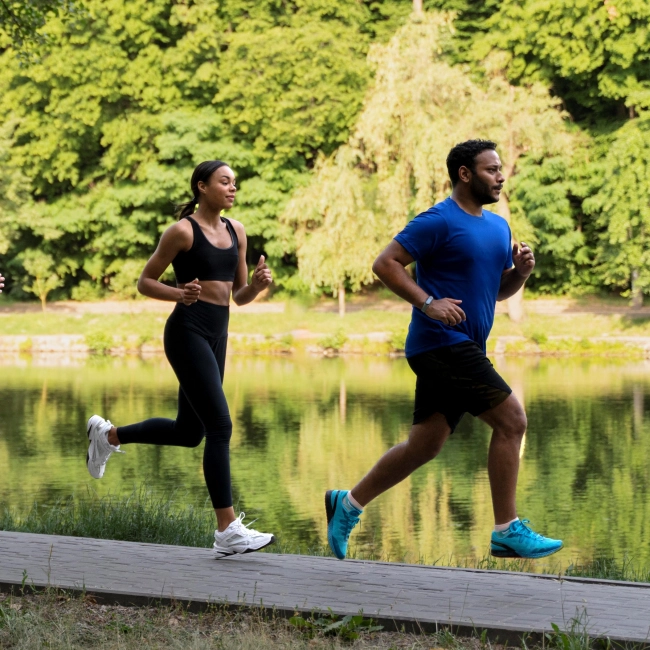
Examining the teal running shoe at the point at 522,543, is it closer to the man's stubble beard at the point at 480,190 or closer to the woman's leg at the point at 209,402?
the woman's leg at the point at 209,402

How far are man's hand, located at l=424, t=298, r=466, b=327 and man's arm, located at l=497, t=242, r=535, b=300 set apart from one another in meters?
0.41

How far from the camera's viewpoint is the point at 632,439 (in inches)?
642

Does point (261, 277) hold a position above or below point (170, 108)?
below

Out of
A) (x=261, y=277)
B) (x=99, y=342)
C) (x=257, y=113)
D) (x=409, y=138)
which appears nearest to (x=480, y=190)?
(x=261, y=277)

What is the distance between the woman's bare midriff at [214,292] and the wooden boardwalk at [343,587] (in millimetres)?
1223

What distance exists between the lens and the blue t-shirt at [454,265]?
5340 millimetres

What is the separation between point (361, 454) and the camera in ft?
49.6

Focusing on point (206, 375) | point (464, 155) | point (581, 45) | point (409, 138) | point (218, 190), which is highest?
point (581, 45)

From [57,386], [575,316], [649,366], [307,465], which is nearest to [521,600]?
[307,465]

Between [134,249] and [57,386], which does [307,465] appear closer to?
[57,386]

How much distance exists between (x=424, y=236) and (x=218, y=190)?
4.09 feet

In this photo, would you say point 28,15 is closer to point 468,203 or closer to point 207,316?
point 207,316

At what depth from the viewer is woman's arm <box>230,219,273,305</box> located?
6.16 meters

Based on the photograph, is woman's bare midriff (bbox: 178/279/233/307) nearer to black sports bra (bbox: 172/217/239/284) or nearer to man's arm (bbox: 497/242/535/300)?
black sports bra (bbox: 172/217/239/284)
